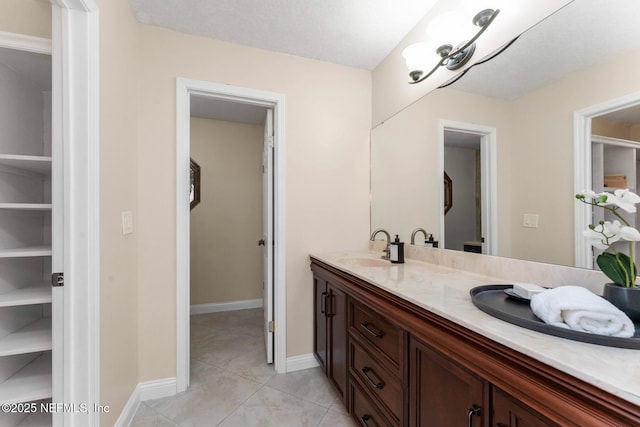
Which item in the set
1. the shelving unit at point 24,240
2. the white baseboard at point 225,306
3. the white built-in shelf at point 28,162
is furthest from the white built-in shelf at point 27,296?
the white baseboard at point 225,306

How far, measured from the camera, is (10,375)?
1318mm

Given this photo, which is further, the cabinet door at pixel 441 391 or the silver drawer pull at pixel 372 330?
the silver drawer pull at pixel 372 330

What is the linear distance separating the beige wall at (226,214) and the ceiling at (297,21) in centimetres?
165

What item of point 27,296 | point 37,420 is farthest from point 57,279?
point 37,420

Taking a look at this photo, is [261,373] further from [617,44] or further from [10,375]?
[617,44]

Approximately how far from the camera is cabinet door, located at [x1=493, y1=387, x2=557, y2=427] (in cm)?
61

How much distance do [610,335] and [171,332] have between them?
214 cm

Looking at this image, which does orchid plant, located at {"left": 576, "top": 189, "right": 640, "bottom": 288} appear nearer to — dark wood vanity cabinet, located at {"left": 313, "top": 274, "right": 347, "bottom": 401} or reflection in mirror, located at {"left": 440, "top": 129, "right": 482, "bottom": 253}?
reflection in mirror, located at {"left": 440, "top": 129, "right": 482, "bottom": 253}

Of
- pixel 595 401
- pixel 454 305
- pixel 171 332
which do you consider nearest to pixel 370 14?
pixel 454 305

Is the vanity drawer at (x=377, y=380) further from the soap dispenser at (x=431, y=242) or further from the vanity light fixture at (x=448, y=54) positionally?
the vanity light fixture at (x=448, y=54)

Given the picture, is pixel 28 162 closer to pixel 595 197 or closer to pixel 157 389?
pixel 157 389

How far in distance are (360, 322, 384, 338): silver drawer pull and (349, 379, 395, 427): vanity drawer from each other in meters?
0.33

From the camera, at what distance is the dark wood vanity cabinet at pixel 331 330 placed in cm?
161

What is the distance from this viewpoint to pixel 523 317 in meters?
0.79
